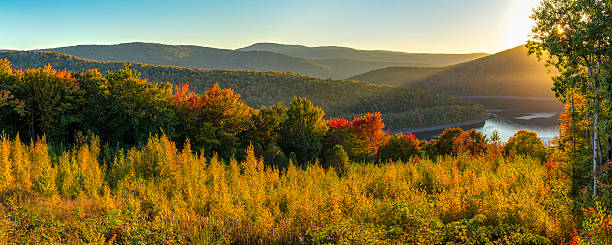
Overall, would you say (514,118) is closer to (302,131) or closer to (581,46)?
(302,131)

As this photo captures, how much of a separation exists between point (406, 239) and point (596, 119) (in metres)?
6.04

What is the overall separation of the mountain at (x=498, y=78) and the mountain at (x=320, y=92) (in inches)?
1383

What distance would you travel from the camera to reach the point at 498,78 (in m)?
117

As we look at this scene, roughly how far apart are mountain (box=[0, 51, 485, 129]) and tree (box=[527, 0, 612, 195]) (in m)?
51.6

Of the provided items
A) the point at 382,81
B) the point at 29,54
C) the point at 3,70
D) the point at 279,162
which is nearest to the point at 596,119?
the point at 279,162

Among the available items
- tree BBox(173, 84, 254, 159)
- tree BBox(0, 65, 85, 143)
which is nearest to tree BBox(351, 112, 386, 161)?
tree BBox(173, 84, 254, 159)

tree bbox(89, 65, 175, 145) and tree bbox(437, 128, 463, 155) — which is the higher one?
tree bbox(89, 65, 175, 145)

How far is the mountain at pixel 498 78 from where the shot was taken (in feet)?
345

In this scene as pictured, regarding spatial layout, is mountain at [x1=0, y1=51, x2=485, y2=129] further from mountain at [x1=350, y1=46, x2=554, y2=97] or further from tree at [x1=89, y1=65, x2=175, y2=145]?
tree at [x1=89, y1=65, x2=175, y2=145]

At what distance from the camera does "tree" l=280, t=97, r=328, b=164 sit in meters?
17.3

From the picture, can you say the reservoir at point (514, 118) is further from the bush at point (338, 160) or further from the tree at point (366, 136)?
the bush at point (338, 160)

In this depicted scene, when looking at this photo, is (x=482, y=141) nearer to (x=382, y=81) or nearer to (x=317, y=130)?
(x=317, y=130)

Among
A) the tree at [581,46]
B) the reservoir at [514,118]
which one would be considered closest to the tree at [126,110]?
the tree at [581,46]

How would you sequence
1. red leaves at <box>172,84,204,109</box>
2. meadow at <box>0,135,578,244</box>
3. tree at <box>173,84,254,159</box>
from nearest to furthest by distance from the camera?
meadow at <box>0,135,578,244</box>, tree at <box>173,84,254,159</box>, red leaves at <box>172,84,204,109</box>
